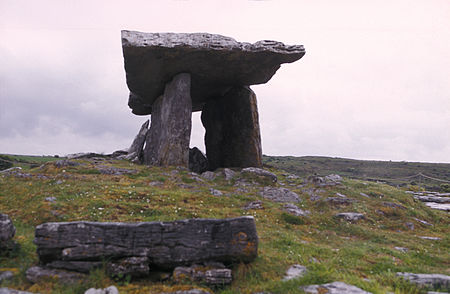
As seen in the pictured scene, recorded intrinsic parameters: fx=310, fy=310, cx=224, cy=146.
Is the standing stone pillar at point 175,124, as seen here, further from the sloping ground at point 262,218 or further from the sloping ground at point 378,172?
the sloping ground at point 378,172

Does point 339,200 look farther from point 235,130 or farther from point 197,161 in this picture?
point 197,161

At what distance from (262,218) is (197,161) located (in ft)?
51.2

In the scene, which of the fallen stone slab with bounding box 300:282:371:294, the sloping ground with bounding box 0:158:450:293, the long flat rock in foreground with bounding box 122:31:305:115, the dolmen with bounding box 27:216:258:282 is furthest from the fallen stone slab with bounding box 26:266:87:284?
A: the long flat rock in foreground with bounding box 122:31:305:115

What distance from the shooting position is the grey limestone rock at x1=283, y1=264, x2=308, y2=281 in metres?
6.04

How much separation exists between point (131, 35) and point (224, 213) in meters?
11.2

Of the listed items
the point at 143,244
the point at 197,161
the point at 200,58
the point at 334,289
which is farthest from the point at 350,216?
the point at 197,161

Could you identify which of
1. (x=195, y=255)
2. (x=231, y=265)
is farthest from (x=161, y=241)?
(x=231, y=265)

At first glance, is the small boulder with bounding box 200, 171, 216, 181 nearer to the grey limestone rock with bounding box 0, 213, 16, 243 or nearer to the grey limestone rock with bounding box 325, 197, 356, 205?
the grey limestone rock with bounding box 325, 197, 356, 205

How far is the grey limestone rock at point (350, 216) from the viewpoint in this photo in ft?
39.8

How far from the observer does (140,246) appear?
5.86 m

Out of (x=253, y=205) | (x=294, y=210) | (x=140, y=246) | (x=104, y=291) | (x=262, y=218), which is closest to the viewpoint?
(x=104, y=291)

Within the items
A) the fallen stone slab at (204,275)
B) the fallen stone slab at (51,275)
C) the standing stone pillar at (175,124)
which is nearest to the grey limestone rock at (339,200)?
the standing stone pillar at (175,124)

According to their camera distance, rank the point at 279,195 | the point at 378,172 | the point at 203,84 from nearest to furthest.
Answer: the point at 279,195 → the point at 203,84 → the point at 378,172

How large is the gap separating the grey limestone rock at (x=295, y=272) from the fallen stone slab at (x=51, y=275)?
3.78 metres
